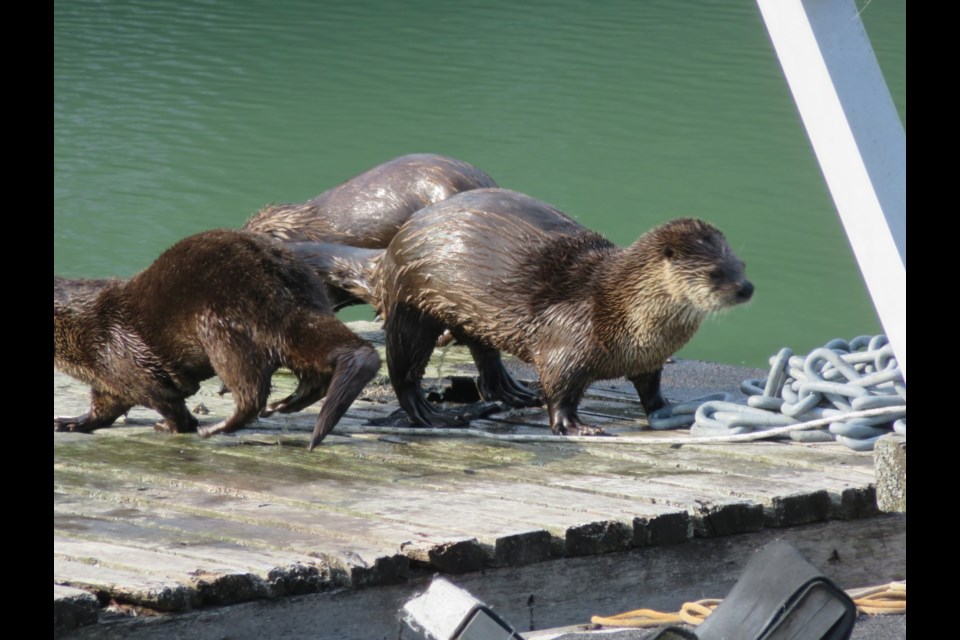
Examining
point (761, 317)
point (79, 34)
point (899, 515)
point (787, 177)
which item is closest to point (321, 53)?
point (79, 34)

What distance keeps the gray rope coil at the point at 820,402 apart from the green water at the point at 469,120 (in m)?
2.78

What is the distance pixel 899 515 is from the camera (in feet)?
13.7

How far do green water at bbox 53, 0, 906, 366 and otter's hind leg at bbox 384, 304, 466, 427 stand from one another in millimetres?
2891

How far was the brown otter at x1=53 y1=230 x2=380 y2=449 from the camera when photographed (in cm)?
450

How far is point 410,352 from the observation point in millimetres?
5281

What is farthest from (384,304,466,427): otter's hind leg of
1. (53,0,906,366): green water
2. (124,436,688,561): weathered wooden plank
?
(53,0,906,366): green water

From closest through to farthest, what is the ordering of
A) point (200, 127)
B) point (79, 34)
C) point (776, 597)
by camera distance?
point (776, 597)
point (200, 127)
point (79, 34)

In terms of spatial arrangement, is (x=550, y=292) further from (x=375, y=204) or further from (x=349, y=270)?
(x=375, y=204)

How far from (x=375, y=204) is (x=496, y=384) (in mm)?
1703

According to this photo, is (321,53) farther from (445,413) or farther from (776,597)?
(776,597)

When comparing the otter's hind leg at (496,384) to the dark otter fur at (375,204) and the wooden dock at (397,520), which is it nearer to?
the wooden dock at (397,520)

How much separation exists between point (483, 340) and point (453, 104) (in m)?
11.6

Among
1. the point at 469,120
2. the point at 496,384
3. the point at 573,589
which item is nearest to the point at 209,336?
the point at 496,384

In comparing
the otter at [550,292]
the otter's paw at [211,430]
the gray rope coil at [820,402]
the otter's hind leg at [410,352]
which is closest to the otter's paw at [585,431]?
Answer: the otter at [550,292]
